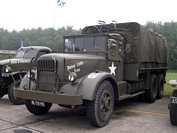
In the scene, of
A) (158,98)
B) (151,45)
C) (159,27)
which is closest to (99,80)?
(151,45)

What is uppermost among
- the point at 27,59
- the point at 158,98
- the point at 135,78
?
the point at 27,59

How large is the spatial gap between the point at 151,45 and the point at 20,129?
5.83m

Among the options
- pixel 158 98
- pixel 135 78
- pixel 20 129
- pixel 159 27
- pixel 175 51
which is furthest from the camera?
pixel 159 27

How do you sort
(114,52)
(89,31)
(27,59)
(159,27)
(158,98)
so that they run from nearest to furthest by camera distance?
(114,52), (89,31), (27,59), (158,98), (159,27)

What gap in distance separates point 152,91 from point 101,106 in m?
4.18

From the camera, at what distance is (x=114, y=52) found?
6.70 meters

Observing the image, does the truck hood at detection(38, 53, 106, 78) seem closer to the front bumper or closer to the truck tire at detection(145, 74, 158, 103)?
the front bumper

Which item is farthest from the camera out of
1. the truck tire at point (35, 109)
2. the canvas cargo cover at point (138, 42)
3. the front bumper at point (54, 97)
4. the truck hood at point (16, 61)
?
the truck hood at point (16, 61)

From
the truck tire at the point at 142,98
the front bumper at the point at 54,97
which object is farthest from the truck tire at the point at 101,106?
the truck tire at the point at 142,98

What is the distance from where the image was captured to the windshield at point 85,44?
254 inches

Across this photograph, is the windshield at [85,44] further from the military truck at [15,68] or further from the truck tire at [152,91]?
the truck tire at [152,91]

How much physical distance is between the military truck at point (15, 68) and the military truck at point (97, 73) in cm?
203

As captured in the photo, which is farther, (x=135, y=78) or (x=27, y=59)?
(x=27, y=59)

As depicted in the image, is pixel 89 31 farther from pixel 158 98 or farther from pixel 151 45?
pixel 158 98
